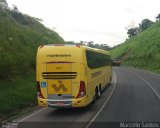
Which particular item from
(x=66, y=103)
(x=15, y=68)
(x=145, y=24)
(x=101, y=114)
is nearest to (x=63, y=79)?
(x=66, y=103)

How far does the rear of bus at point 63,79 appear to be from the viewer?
64.8 feet

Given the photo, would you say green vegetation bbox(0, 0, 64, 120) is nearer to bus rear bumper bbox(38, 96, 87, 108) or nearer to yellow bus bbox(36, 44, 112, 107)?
bus rear bumper bbox(38, 96, 87, 108)

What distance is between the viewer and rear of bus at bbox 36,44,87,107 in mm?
19766

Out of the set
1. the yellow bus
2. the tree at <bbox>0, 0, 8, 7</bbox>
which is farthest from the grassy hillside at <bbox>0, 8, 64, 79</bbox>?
the yellow bus

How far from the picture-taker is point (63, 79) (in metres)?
19.8

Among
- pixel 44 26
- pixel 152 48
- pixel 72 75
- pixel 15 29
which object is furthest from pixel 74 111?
pixel 152 48

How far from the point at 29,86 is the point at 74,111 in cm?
850

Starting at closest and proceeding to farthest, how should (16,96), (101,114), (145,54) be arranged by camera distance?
1. (101,114)
2. (16,96)
3. (145,54)

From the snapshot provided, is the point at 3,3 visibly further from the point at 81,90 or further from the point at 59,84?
the point at 81,90

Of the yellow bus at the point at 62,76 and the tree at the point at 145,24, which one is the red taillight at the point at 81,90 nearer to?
the yellow bus at the point at 62,76

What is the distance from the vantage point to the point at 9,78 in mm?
28672

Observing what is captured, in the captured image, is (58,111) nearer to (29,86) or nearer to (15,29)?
(29,86)

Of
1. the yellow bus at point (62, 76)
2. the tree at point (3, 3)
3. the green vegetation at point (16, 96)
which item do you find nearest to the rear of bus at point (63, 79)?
the yellow bus at point (62, 76)

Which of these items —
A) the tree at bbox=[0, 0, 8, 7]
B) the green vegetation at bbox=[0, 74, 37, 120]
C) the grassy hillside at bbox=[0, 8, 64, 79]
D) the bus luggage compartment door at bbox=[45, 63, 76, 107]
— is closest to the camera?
the bus luggage compartment door at bbox=[45, 63, 76, 107]
